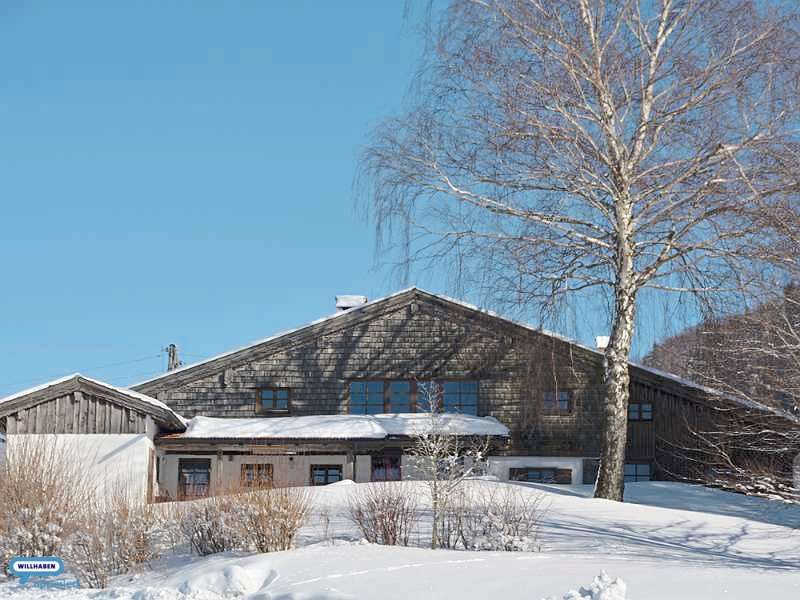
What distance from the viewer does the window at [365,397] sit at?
2908cm

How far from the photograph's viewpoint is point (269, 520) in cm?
1586

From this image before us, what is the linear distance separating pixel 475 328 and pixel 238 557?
1454cm

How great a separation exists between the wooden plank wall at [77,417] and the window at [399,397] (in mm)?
6616

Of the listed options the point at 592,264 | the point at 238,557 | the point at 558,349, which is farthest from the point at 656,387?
the point at 238,557

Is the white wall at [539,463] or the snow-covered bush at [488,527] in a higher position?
the white wall at [539,463]

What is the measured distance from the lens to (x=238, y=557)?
15.5 meters

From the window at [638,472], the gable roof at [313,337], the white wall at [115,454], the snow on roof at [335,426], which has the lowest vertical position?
the window at [638,472]

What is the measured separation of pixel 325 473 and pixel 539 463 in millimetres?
5749

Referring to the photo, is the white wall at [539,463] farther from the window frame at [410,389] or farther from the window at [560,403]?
the window frame at [410,389]

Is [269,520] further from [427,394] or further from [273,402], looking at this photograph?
[273,402]

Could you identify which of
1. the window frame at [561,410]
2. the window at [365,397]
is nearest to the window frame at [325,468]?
the window at [365,397]

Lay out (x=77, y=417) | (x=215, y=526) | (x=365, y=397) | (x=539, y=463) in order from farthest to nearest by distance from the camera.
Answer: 1. (x=365, y=397)
2. (x=539, y=463)
3. (x=77, y=417)
4. (x=215, y=526)

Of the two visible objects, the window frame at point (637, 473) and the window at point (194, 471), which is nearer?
the window frame at point (637, 473)

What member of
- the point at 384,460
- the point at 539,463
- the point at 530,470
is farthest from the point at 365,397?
the point at 539,463
